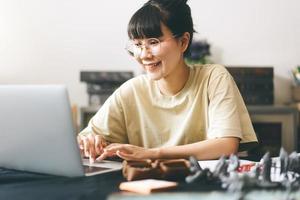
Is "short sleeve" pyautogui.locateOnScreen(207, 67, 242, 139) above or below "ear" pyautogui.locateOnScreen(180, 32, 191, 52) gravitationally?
below

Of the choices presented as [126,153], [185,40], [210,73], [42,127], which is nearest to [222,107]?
[210,73]

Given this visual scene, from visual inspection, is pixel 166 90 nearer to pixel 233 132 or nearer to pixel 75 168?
pixel 233 132

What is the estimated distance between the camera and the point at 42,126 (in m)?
0.99

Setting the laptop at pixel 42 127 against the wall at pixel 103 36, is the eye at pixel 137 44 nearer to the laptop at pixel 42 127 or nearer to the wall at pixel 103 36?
the laptop at pixel 42 127

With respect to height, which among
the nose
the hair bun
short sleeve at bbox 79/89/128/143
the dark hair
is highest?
the hair bun

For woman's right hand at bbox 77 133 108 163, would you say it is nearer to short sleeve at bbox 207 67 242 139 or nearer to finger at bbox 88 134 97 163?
finger at bbox 88 134 97 163

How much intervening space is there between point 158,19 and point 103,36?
1555 mm

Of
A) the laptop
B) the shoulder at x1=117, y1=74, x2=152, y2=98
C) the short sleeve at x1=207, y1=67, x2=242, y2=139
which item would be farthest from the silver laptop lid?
the shoulder at x1=117, y1=74, x2=152, y2=98

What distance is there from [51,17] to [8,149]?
214cm

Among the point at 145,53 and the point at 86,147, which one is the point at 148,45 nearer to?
the point at 145,53

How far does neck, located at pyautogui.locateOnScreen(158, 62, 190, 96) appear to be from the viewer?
5.28ft

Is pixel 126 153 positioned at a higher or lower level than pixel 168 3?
lower

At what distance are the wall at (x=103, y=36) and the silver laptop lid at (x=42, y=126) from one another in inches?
78.8

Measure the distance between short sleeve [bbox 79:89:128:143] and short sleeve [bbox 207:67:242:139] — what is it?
1.04 feet
